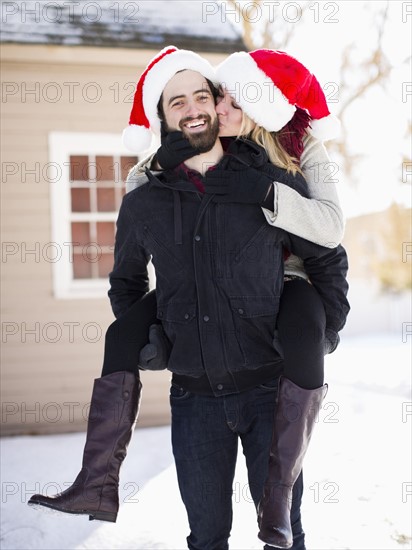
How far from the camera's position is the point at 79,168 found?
6.09 m

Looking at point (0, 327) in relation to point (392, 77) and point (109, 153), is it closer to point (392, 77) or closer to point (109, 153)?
point (109, 153)

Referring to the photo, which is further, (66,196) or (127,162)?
(127,162)

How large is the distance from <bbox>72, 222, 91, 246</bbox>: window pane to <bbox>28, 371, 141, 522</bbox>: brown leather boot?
4.12 meters

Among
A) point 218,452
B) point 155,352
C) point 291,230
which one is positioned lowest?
point 218,452

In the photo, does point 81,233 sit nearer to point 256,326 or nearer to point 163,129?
point 163,129

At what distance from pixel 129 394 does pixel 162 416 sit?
4.09 metres

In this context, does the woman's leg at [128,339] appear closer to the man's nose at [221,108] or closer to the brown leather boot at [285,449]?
the brown leather boot at [285,449]

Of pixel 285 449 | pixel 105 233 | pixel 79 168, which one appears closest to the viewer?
pixel 285 449

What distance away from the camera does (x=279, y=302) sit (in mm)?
2152

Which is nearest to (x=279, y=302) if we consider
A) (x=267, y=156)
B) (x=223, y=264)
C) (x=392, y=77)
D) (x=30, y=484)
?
(x=223, y=264)

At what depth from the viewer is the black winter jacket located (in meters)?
2.08

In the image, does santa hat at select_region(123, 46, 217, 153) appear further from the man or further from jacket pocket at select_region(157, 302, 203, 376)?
jacket pocket at select_region(157, 302, 203, 376)

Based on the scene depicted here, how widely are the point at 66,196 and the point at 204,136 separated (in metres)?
4.16

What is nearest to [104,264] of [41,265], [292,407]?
[41,265]
